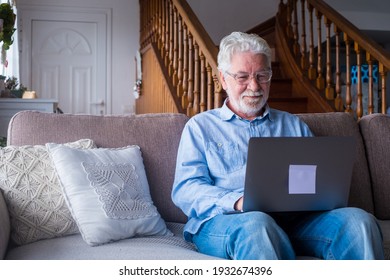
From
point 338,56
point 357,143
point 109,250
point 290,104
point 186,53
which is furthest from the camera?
point 290,104

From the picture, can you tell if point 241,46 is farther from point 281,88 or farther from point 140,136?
point 281,88

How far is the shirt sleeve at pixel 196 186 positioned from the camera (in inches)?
58.4

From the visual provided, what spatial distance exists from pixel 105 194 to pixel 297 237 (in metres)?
0.59

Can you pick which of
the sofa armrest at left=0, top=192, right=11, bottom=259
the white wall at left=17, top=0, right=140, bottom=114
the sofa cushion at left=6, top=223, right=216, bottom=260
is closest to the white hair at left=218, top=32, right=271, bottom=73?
Result: the sofa cushion at left=6, top=223, right=216, bottom=260

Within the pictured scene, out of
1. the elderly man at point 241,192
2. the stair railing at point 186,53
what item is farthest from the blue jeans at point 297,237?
the stair railing at point 186,53

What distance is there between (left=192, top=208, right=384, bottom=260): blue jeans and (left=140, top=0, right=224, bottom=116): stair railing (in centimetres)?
145

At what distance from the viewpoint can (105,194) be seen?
1.56 m

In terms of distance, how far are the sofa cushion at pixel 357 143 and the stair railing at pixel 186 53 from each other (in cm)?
90

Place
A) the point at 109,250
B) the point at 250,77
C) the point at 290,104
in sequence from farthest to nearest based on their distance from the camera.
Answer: the point at 290,104, the point at 250,77, the point at 109,250

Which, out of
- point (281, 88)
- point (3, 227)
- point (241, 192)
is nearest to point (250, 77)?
point (241, 192)

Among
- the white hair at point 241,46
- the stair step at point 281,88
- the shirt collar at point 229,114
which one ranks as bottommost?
the shirt collar at point 229,114

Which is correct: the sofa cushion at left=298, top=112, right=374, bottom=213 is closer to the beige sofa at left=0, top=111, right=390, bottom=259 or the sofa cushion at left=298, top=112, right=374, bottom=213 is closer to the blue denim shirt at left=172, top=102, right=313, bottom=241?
the beige sofa at left=0, top=111, right=390, bottom=259

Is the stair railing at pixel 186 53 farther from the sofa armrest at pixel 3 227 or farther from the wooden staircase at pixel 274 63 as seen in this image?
the sofa armrest at pixel 3 227
